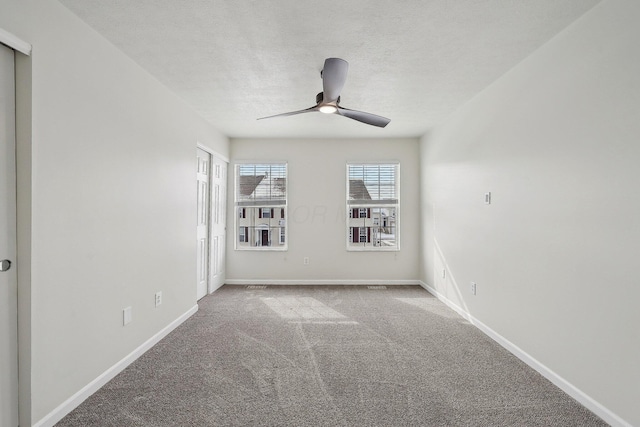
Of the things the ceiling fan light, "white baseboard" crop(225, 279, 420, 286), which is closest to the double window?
"white baseboard" crop(225, 279, 420, 286)

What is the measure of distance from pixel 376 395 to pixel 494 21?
8.34 feet

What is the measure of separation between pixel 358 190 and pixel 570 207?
344 cm

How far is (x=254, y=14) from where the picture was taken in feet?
6.61

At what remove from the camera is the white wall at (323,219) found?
17.5 feet

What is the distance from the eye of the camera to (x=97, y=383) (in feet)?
7.20

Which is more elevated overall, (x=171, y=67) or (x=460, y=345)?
(x=171, y=67)

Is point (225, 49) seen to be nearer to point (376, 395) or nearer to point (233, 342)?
point (233, 342)

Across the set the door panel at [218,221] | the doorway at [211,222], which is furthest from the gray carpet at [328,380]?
the door panel at [218,221]

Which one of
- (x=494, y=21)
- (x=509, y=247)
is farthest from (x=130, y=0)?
(x=509, y=247)

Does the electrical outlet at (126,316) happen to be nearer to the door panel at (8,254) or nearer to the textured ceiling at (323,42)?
the door panel at (8,254)

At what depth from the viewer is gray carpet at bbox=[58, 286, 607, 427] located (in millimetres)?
1899

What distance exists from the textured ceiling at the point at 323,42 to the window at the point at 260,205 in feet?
6.21

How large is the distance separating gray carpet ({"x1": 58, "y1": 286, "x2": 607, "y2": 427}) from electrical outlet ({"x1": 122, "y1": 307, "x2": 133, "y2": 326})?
34cm

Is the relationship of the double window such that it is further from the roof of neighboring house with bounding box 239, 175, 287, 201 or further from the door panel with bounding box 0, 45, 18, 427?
the door panel with bounding box 0, 45, 18, 427
